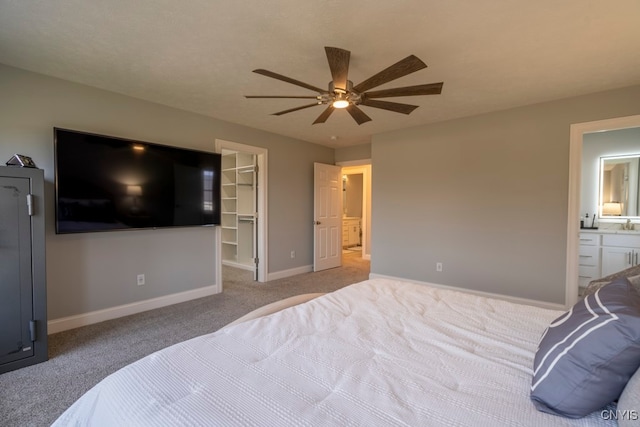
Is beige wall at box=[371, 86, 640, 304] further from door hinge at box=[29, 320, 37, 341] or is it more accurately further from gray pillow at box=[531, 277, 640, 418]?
door hinge at box=[29, 320, 37, 341]

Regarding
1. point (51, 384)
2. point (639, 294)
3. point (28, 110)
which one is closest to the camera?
point (639, 294)

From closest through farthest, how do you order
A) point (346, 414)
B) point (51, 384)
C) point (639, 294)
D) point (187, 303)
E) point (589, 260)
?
point (346, 414)
point (639, 294)
point (51, 384)
point (187, 303)
point (589, 260)

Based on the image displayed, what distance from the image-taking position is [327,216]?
18.9ft

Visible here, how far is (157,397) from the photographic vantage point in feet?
3.09

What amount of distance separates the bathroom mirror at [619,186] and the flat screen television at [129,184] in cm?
564

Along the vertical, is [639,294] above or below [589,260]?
above

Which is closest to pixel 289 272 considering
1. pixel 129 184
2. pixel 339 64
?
pixel 129 184

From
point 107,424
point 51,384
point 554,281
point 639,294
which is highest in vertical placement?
point 639,294

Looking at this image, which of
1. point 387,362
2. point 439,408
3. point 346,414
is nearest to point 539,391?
point 439,408

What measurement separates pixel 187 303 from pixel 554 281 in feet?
14.6

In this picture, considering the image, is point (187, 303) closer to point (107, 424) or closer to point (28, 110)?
point (28, 110)

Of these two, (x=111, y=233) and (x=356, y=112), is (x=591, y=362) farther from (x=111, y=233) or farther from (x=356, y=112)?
(x=111, y=233)

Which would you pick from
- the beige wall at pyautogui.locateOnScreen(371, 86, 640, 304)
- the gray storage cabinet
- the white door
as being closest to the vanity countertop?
the beige wall at pyautogui.locateOnScreen(371, 86, 640, 304)

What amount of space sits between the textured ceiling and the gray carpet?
2.47 m
